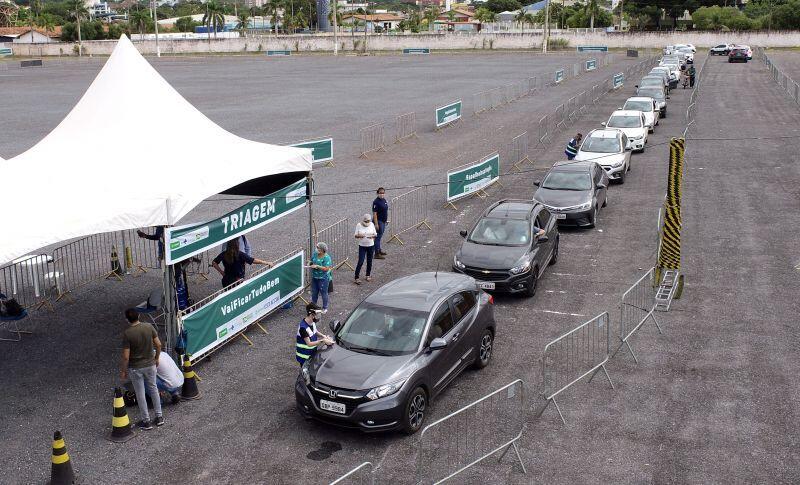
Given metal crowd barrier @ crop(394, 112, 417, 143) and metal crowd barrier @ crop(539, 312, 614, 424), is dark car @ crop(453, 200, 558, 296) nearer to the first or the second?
metal crowd barrier @ crop(539, 312, 614, 424)

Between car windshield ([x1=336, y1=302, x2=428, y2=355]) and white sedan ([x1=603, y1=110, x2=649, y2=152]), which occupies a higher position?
white sedan ([x1=603, y1=110, x2=649, y2=152])

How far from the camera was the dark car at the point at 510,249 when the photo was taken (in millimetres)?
15773

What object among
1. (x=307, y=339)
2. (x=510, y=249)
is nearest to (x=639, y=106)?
(x=510, y=249)

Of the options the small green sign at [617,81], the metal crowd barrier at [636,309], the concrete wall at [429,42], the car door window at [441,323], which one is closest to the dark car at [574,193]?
the metal crowd barrier at [636,309]

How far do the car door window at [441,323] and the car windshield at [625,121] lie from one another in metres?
23.2

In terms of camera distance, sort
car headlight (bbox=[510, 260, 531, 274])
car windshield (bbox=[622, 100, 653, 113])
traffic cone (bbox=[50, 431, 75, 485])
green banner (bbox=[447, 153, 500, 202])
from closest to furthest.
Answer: traffic cone (bbox=[50, 431, 75, 485]), car headlight (bbox=[510, 260, 531, 274]), green banner (bbox=[447, 153, 500, 202]), car windshield (bbox=[622, 100, 653, 113])

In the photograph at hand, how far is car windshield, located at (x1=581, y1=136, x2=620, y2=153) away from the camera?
2731 centimetres

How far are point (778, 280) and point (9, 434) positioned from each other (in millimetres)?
15155

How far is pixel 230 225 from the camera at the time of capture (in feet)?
44.0

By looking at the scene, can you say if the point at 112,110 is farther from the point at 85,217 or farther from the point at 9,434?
the point at 9,434

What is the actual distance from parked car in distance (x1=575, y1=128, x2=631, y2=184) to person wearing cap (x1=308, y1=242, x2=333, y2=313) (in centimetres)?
1444

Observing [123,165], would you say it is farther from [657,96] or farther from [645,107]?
[657,96]

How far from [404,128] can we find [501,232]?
21.1 m

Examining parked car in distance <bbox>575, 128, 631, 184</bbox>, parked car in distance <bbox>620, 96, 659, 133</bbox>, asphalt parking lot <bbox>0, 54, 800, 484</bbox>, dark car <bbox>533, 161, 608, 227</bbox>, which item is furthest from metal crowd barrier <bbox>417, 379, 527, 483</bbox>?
parked car in distance <bbox>620, 96, 659, 133</bbox>
